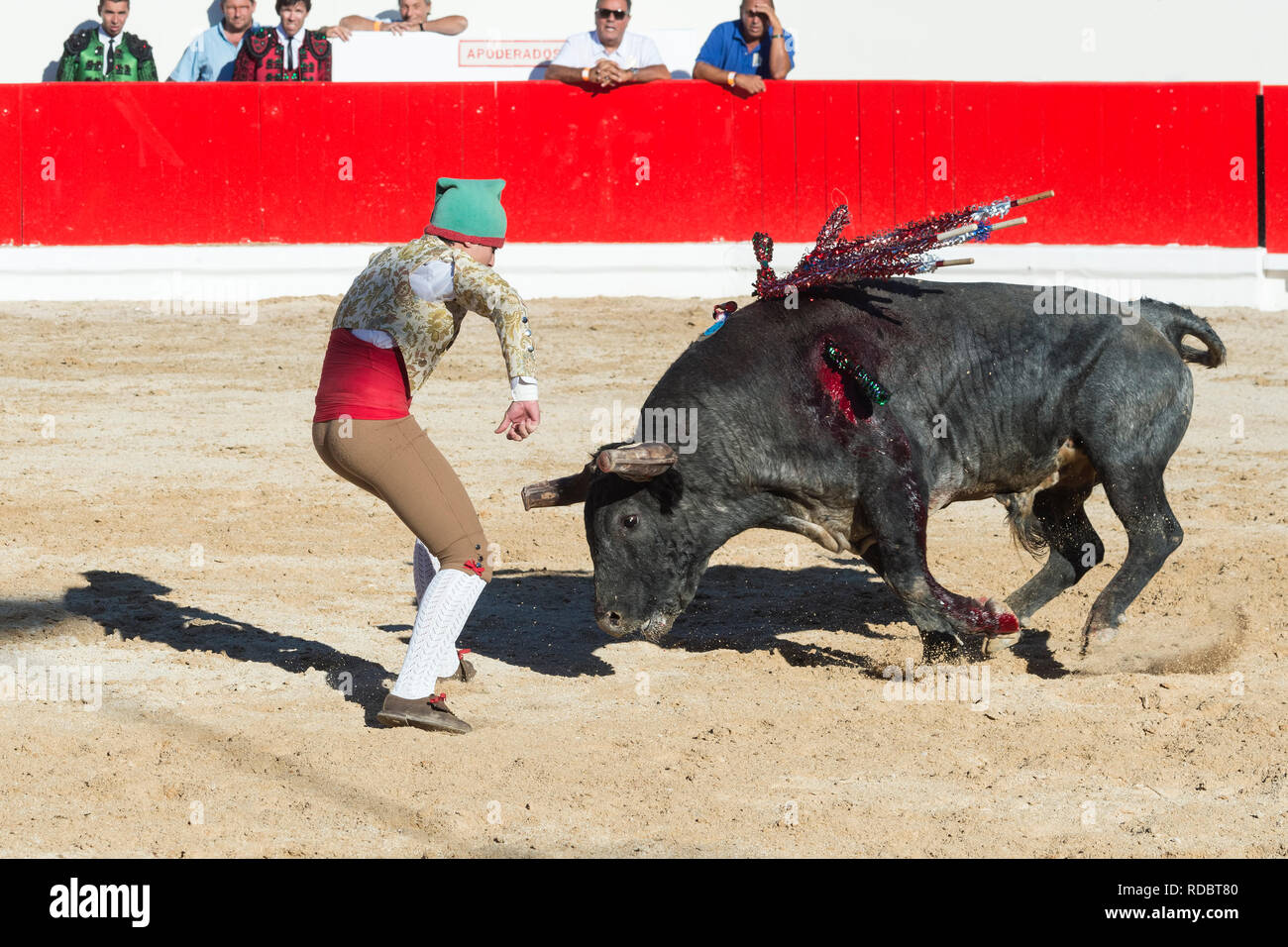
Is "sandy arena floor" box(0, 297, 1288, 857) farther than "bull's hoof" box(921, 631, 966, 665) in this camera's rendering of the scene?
No

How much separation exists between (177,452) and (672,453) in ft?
15.2

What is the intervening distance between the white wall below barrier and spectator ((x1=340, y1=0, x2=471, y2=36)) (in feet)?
6.37

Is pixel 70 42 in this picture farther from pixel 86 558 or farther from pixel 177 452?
pixel 86 558

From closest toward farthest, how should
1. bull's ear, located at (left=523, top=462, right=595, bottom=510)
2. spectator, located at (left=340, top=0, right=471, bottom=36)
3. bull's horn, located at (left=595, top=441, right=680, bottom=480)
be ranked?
1. bull's horn, located at (left=595, top=441, right=680, bottom=480)
2. bull's ear, located at (left=523, top=462, right=595, bottom=510)
3. spectator, located at (left=340, top=0, right=471, bottom=36)

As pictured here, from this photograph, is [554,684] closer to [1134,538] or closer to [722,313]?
[722,313]

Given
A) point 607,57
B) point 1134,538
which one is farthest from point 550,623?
point 607,57

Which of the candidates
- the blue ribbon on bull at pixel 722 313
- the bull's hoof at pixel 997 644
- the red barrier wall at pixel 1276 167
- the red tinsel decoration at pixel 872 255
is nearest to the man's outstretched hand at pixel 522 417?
the blue ribbon on bull at pixel 722 313

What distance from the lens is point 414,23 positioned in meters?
13.3

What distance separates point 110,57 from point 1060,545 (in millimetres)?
8850

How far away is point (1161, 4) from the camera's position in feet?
50.1

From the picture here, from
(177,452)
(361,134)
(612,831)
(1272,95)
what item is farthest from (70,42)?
(612,831)

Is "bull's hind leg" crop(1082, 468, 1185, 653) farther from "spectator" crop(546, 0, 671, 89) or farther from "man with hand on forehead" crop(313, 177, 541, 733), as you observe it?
"spectator" crop(546, 0, 671, 89)

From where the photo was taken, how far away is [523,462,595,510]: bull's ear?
18.1 ft
